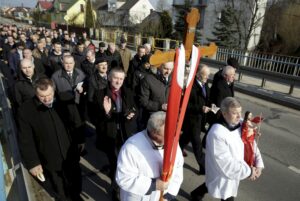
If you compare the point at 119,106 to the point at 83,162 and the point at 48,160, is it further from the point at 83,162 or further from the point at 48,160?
the point at 83,162

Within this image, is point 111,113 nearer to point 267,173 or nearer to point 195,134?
point 195,134

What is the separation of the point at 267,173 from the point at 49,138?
12.6 feet

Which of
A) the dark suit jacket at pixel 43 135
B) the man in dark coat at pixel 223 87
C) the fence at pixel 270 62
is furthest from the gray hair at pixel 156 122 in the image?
the fence at pixel 270 62

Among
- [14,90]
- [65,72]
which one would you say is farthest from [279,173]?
[14,90]

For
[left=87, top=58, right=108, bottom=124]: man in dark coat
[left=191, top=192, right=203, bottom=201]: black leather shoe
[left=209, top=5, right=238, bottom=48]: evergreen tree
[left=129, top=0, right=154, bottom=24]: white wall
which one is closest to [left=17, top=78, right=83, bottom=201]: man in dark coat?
[left=87, top=58, right=108, bottom=124]: man in dark coat

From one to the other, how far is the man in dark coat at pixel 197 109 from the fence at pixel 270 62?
8222 millimetres

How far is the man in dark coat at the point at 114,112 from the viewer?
3658 millimetres

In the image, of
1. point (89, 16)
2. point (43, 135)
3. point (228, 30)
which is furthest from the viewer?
point (89, 16)

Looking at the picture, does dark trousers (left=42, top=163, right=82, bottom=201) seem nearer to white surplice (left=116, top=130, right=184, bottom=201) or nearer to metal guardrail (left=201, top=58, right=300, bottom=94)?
white surplice (left=116, top=130, right=184, bottom=201)

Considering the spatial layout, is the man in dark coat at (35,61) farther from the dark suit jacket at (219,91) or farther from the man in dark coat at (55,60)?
the dark suit jacket at (219,91)

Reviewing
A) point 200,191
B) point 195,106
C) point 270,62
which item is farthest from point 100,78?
point 270,62

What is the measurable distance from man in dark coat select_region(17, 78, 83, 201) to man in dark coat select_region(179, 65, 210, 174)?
189cm

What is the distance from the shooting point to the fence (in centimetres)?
1192

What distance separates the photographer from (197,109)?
175 inches
